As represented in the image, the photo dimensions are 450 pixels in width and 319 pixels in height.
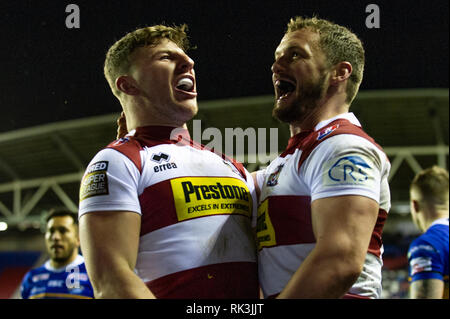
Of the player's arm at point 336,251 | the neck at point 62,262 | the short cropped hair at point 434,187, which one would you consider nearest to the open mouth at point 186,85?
the player's arm at point 336,251

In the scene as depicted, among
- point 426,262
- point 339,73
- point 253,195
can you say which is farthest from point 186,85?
point 426,262

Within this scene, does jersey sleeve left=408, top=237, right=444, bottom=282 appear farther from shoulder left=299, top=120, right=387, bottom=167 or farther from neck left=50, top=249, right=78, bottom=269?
neck left=50, top=249, right=78, bottom=269

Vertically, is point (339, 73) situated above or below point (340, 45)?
below

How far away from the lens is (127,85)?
2.83 m

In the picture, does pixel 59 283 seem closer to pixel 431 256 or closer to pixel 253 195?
pixel 431 256

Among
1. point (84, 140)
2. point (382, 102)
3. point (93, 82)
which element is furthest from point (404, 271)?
point (93, 82)

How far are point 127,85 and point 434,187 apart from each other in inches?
121

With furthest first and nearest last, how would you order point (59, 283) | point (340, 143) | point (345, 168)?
point (59, 283)
point (340, 143)
point (345, 168)

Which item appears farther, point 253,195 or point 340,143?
point 253,195

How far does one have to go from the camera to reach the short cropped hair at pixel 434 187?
15.6 ft

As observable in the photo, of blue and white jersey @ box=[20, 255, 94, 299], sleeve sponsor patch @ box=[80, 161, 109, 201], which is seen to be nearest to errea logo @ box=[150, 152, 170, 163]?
sleeve sponsor patch @ box=[80, 161, 109, 201]

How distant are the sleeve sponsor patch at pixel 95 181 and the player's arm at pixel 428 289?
3.02 m
